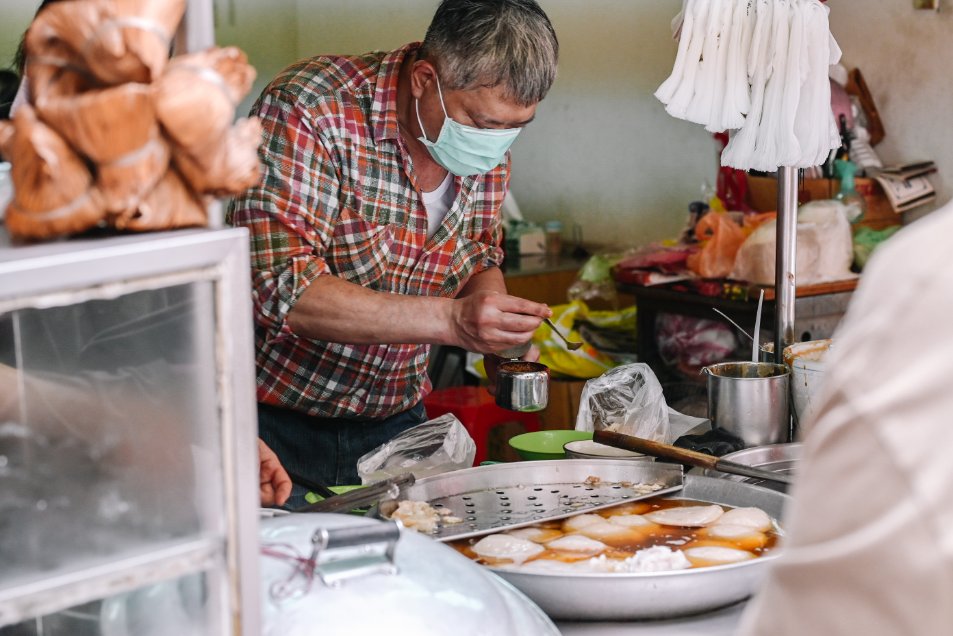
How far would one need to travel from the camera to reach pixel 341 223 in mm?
2611

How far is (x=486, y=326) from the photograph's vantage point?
2.35m

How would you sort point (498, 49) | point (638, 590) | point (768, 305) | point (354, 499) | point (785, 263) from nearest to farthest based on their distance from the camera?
point (638, 590)
point (354, 499)
point (498, 49)
point (785, 263)
point (768, 305)

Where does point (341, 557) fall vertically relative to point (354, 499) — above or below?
above

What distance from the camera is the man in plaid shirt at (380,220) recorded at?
2445 millimetres

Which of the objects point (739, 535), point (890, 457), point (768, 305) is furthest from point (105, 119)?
point (768, 305)

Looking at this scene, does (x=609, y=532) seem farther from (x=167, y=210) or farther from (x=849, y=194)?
(x=849, y=194)

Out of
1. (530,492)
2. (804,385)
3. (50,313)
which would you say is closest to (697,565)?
(530,492)

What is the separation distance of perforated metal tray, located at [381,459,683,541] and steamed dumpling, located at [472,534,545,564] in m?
0.04

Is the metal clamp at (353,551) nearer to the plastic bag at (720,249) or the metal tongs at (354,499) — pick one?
the metal tongs at (354,499)

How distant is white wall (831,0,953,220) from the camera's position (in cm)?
469

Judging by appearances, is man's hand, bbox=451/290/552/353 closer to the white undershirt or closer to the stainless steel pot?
the white undershirt

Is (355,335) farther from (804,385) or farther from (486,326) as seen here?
(804,385)

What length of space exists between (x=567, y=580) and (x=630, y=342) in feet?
12.0

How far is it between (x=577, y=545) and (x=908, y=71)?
3.90 metres
